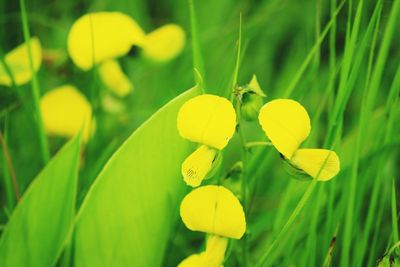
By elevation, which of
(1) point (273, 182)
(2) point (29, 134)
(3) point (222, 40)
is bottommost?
(1) point (273, 182)

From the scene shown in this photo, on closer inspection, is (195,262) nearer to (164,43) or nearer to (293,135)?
(293,135)

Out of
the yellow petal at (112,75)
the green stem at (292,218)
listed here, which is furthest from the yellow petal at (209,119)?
the yellow petal at (112,75)

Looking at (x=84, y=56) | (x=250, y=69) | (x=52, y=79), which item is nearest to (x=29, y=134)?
(x=52, y=79)

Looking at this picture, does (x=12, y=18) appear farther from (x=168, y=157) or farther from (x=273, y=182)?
(x=168, y=157)

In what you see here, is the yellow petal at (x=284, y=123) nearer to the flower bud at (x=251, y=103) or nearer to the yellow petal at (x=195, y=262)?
the flower bud at (x=251, y=103)

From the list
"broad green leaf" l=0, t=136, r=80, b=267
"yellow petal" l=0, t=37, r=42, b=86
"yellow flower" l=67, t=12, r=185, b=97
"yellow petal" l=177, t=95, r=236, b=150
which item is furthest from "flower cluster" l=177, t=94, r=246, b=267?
"yellow petal" l=0, t=37, r=42, b=86
